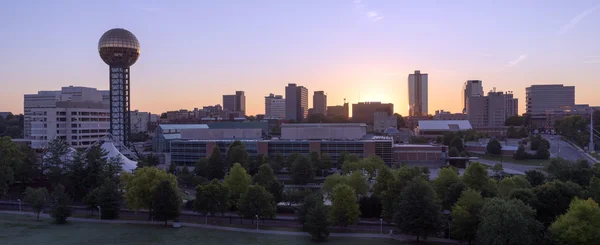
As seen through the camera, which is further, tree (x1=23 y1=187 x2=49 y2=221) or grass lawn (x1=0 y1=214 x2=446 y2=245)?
tree (x1=23 y1=187 x2=49 y2=221)

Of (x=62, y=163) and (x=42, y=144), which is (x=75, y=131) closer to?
(x=42, y=144)

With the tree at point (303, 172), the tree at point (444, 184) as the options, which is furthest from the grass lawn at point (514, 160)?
the tree at point (444, 184)

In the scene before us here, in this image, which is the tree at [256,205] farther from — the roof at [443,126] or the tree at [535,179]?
the roof at [443,126]

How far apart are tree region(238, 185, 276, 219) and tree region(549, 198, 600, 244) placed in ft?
55.0

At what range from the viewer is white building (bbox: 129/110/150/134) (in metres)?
133

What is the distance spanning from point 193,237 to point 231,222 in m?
4.29

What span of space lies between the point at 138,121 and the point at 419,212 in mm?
122150

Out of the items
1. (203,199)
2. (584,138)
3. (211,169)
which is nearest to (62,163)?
(211,169)

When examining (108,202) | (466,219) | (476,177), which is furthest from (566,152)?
(108,202)

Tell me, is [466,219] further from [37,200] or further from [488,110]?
[488,110]

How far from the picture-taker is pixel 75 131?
75.8 meters

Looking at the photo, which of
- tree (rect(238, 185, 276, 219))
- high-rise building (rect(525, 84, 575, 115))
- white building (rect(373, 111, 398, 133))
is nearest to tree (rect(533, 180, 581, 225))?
tree (rect(238, 185, 276, 219))

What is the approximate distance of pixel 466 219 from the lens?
25.9 meters

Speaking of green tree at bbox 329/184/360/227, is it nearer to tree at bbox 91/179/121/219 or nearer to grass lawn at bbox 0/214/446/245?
grass lawn at bbox 0/214/446/245
